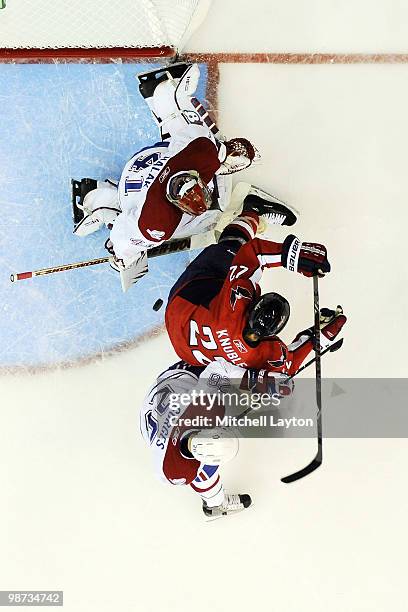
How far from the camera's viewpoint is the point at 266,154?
3.19 m

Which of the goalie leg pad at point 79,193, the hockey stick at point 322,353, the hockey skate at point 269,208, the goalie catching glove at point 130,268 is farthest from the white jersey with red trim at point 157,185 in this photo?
the hockey stick at point 322,353

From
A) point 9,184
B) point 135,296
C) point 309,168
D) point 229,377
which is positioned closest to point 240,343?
point 229,377

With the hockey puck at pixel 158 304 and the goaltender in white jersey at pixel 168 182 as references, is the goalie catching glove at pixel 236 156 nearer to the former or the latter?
the goaltender in white jersey at pixel 168 182

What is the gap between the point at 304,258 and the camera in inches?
104

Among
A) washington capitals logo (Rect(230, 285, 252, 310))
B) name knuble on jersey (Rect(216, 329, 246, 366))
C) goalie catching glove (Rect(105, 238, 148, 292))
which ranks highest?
goalie catching glove (Rect(105, 238, 148, 292))

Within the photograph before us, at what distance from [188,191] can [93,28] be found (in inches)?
50.1

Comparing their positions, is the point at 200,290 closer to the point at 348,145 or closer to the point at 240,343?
the point at 240,343

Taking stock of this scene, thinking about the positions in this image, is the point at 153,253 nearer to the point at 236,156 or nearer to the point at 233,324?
the point at 236,156

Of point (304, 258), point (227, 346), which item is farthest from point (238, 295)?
point (304, 258)

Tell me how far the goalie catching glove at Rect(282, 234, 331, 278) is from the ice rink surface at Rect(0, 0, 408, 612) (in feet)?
1.85

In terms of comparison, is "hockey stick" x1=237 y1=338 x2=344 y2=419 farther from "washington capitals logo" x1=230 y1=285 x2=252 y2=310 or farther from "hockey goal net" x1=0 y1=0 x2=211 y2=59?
"hockey goal net" x1=0 y1=0 x2=211 y2=59

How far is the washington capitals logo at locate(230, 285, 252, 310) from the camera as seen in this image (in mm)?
2328

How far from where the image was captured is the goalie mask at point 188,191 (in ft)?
7.43

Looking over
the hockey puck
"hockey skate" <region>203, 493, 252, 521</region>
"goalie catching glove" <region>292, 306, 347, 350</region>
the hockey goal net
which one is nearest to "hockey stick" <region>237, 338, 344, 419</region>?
"goalie catching glove" <region>292, 306, 347, 350</region>
